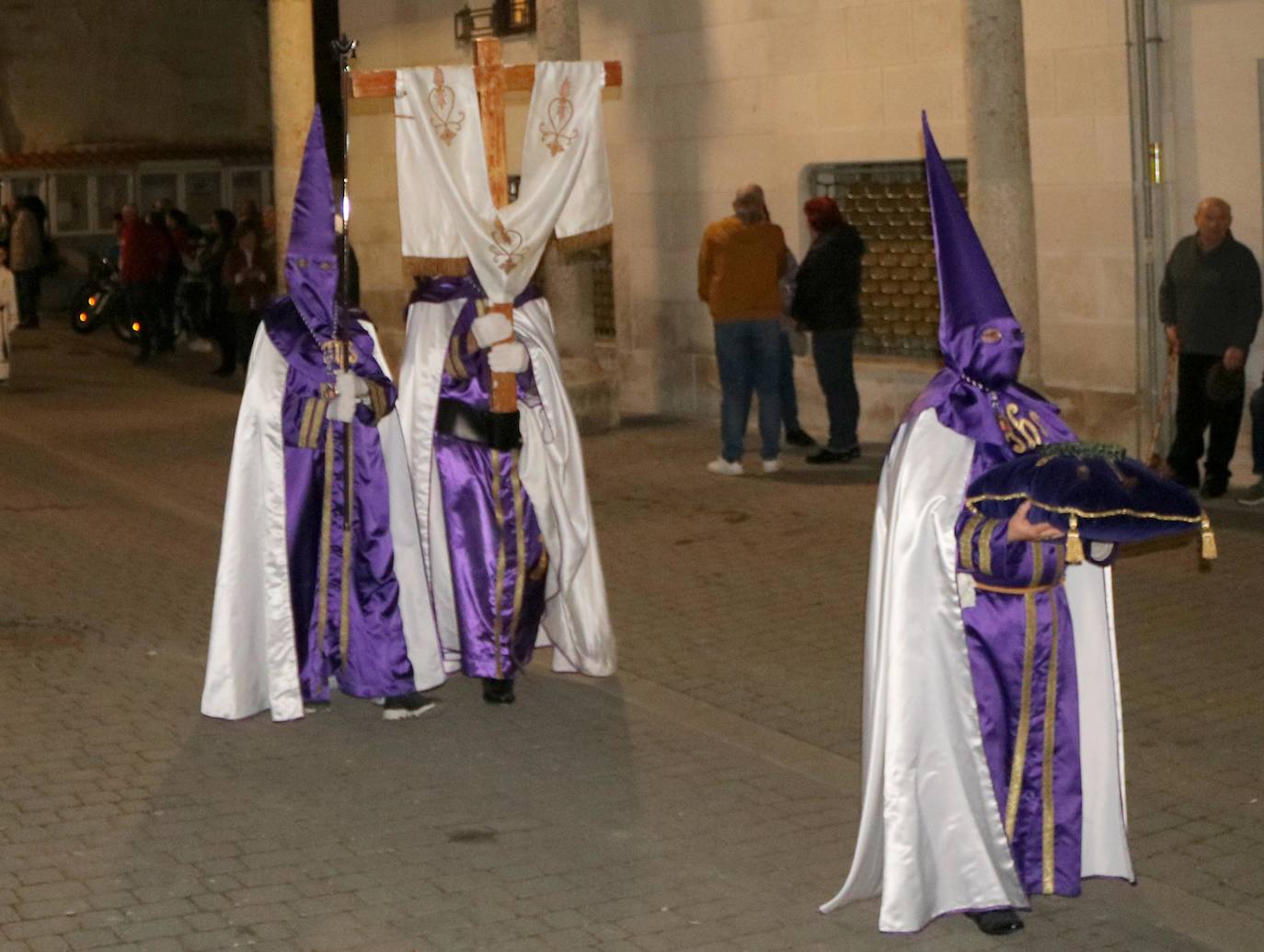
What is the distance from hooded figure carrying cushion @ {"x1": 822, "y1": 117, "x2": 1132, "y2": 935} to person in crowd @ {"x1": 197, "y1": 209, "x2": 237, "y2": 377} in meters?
16.4

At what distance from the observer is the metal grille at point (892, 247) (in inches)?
583

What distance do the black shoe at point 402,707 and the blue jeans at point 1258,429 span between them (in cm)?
602

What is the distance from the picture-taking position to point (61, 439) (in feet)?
54.5

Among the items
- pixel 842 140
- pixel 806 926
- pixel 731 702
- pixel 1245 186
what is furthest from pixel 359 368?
pixel 842 140

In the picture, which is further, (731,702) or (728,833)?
(731,702)

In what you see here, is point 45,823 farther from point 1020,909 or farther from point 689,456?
point 689,456

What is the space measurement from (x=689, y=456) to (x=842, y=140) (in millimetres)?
2703

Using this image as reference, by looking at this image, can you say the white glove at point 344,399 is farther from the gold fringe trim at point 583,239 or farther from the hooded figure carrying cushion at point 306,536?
the gold fringe trim at point 583,239

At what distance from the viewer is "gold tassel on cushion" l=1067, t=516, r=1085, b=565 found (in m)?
4.95

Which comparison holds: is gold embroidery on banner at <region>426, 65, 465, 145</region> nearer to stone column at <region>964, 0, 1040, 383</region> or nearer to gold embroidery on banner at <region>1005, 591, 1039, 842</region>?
gold embroidery on banner at <region>1005, 591, 1039, 842</region>

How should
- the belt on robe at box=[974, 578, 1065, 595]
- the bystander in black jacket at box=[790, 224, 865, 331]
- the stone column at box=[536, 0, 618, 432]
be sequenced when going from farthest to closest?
1. the stone column at box=[536, 0, 618, 432]
2. the bystander in black jacket at box=[790, 224, 865, 331]
3. the belt on robe at box=[974, 578, 1065, 595]

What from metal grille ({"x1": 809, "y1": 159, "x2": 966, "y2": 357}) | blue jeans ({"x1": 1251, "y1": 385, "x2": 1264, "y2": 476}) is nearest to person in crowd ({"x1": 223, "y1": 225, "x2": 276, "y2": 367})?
metal grille ({"x1": 809, "y1": 159, "x2": 966, "y2": 357})

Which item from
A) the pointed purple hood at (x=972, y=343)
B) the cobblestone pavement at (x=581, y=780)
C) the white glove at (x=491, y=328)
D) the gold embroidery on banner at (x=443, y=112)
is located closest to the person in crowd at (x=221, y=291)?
the cobblestone pavement at (x=581, y=780)

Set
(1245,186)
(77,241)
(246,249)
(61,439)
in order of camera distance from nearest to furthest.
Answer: (1245,186)
(61,439)
(246,249)
(77,241)
